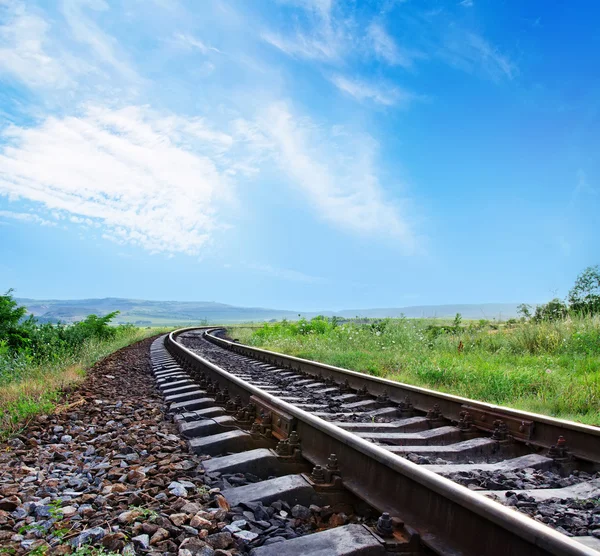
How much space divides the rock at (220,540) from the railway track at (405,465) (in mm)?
167

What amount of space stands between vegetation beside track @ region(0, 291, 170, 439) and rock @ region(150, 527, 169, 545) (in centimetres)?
296

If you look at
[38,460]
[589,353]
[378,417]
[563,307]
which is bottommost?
[38,460]

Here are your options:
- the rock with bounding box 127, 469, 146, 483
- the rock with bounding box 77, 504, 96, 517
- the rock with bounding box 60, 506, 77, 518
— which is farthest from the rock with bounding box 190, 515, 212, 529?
the rock with bounding box 127, 469, 146, 483

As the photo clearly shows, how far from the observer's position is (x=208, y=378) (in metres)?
6.96

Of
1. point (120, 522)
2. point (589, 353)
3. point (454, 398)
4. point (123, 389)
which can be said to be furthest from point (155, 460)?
point (589, 353)

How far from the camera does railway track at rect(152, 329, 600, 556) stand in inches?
85.7

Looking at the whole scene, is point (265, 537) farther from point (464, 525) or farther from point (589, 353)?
point (589, 353)

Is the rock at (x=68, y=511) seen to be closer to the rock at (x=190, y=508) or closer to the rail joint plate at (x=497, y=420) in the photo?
the rock at (x=190, y=508)

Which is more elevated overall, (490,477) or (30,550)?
(490,477)

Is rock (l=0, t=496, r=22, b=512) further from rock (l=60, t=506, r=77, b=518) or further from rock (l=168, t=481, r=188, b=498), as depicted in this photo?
rock (l=168, t=481, r=188, b=498)

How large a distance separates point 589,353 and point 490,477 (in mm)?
6257

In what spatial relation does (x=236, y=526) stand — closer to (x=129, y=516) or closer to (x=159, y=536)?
(x=159, y=536)

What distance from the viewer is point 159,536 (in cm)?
234

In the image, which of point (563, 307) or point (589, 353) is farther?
point (563, 307)
